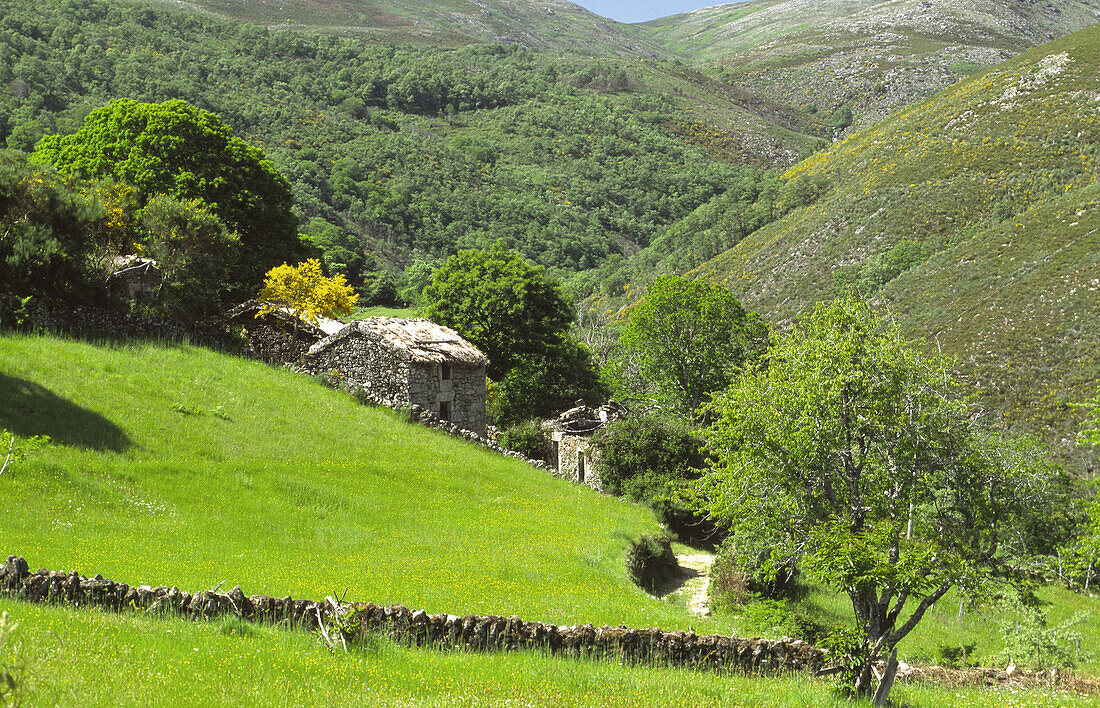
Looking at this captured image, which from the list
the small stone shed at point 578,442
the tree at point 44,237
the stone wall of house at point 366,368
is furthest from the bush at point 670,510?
the tree at point 44,237

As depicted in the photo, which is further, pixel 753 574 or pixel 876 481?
pixel 753 574

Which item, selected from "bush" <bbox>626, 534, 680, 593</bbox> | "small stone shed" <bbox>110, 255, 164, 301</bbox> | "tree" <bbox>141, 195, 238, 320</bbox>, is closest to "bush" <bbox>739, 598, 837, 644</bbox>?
"bush" <bbox>626, 534, 680, 593</bbox>

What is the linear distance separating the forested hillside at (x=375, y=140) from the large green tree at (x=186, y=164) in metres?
43.2

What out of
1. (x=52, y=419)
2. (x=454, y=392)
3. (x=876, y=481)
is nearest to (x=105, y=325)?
(x=52, y=419)

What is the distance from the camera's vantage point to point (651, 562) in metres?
22.5

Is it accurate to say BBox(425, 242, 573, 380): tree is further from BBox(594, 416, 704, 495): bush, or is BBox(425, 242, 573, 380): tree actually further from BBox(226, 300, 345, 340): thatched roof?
BBox(594, 416, 704, 495): bush

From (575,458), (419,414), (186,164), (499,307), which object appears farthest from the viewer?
(499,307)

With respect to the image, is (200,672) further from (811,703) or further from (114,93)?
(114,93)

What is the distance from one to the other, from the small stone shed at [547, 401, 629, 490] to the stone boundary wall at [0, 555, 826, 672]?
2210 cm

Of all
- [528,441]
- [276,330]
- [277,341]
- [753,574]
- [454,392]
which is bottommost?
[528,441]

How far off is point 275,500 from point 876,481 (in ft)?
46.1

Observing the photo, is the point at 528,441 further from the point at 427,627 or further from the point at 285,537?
the point at 427,627

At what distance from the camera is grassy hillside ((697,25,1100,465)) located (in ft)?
169

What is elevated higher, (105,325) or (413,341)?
(105,325)
